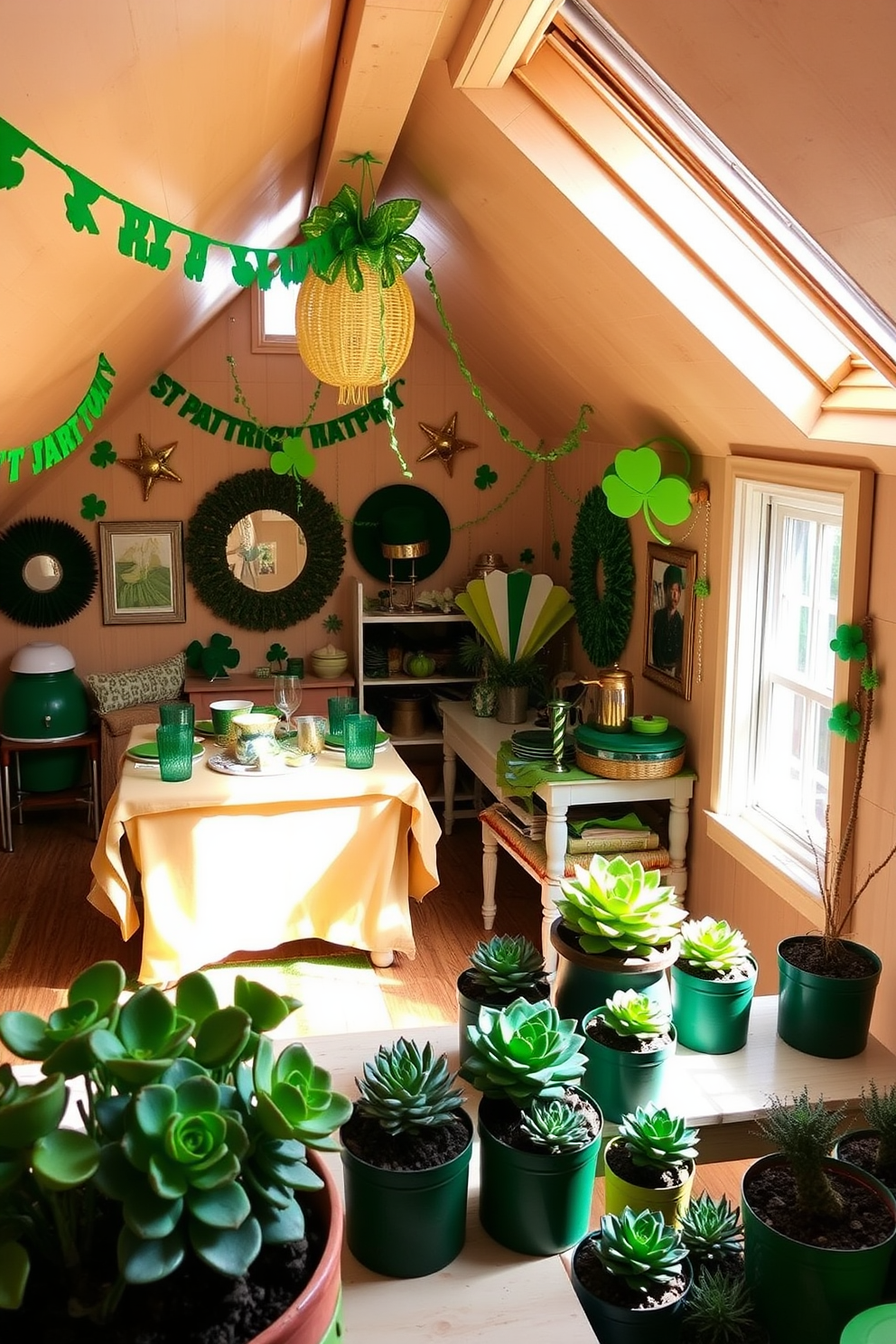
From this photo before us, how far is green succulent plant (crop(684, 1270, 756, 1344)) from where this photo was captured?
1225 millimetres

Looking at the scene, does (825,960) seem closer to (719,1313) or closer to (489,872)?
(719,1313)

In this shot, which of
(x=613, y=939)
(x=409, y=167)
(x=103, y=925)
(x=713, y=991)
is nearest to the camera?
(x=613, y=939)

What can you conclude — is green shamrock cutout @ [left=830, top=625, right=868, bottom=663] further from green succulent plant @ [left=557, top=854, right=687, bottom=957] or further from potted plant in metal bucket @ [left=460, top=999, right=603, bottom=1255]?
potted plant in metal bucket @ [left=460, top=999, right=603, bottom=1255]

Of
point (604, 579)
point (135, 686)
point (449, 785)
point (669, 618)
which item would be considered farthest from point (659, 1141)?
point (135, 686)

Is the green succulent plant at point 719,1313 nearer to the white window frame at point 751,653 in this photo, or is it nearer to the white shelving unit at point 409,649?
the white window frame at point 751,653

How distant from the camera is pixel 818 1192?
1.31 m

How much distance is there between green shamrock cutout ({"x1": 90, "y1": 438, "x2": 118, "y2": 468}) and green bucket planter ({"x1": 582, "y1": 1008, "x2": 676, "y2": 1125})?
465 centimetres

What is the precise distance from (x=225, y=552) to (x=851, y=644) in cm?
367

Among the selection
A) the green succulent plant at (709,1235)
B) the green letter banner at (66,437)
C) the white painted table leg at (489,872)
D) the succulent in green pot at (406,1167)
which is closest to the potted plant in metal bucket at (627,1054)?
the green succulent plant at (709,1235)

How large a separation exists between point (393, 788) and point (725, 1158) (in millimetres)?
2404

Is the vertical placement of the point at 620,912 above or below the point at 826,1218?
above

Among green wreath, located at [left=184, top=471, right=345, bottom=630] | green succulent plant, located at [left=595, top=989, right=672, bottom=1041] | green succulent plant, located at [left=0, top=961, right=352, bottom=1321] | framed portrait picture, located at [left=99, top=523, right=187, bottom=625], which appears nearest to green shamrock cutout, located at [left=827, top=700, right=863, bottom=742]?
green succulent plant, located at [left=595, top=989, right=672, bottom=1041]

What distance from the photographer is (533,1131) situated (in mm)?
1326

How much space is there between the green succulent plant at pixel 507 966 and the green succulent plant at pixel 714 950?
0.34 metres
